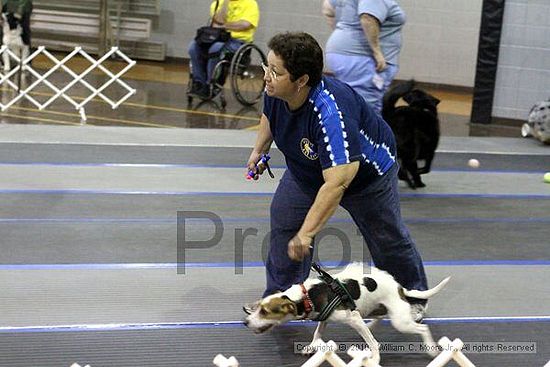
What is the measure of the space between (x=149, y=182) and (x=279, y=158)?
4.50 feet

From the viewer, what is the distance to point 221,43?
1061 cm

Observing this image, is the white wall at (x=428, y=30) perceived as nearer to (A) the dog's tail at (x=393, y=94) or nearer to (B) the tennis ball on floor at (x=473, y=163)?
(B) the tennis ball on floor at (x=473, y=163)

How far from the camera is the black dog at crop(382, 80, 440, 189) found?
6.50 m

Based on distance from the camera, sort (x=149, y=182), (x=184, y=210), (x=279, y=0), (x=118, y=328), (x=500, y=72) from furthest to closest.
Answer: (x=279, y=0)
(x=500, y=72)
(x=149, y=182)
(x=184, y=210)
(x=118, y=328)

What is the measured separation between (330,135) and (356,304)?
25.4 inches

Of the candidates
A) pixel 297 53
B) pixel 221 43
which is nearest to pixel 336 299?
pixel 297 53

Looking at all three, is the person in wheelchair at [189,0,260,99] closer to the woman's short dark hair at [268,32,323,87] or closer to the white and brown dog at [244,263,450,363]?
the white and brown dog at [244,263,450,363]

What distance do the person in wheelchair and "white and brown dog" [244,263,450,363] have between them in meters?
7.24

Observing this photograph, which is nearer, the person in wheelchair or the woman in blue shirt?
the woman in blue shirt

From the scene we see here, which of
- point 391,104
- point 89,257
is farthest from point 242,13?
point 89,257

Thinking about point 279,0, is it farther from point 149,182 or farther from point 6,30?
point 149,182

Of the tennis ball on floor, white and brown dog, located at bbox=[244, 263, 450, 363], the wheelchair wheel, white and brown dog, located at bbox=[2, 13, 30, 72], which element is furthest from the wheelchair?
white and brown dog, located at bbox=[244, 263, 450, 363]

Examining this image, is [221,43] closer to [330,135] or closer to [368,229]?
[368,229]

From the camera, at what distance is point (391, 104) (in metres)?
6.52
